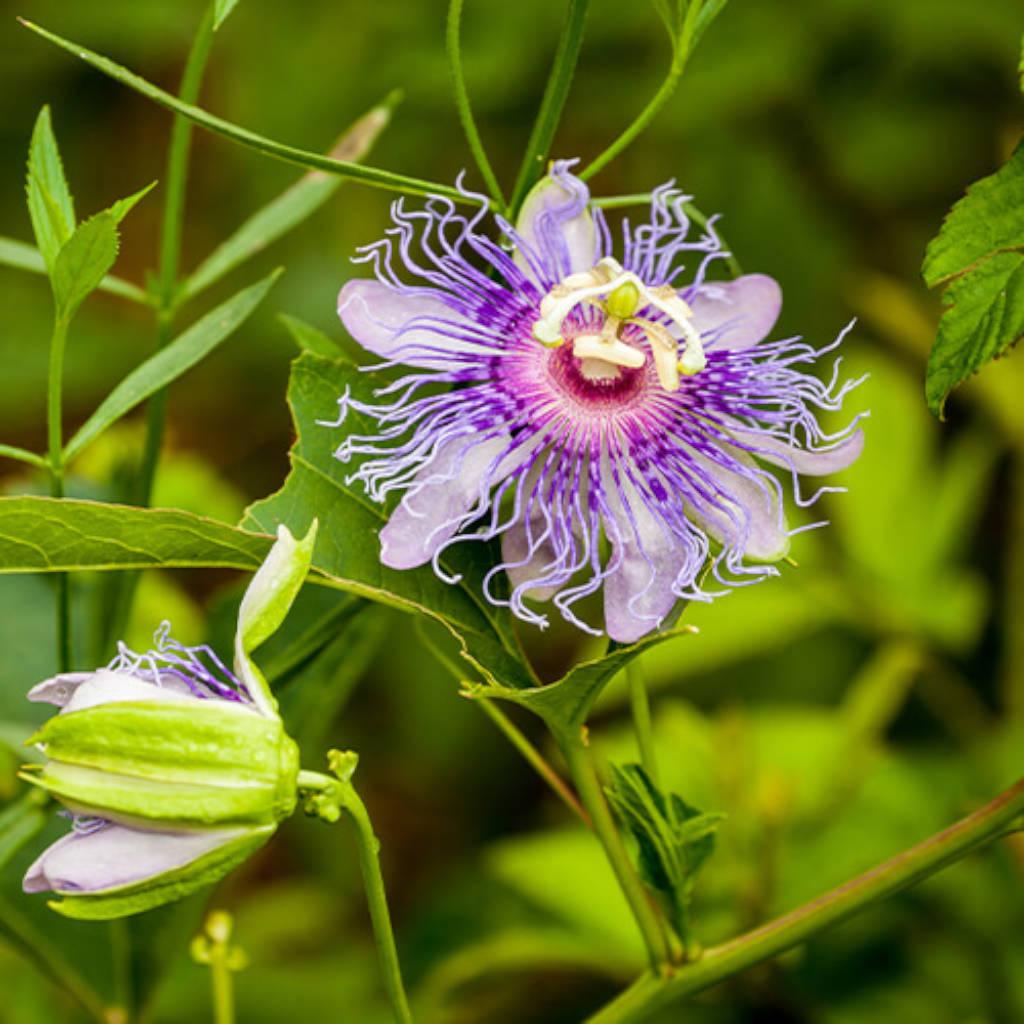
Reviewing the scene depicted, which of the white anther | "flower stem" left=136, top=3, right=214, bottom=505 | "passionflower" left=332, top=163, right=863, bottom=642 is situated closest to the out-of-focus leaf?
"flower stem" left=136, top=3, right=214, bottom=505

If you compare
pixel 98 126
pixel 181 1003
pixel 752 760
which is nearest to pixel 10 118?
pixel 98 126

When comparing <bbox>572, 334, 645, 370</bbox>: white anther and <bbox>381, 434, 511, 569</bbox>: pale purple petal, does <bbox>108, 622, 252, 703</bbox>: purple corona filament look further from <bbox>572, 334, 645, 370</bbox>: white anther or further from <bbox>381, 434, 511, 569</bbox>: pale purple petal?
<bbox>572, 334, 645, 370</bbox>: white anther

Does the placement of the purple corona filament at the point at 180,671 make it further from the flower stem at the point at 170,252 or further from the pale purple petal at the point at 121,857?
the flower stem at the point at 170,252

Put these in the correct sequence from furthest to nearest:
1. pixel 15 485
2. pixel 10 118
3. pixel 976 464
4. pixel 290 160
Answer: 1. pixel 10 118
2. pixel 976 464
3. pixel 15 485
4. pixel 290 160

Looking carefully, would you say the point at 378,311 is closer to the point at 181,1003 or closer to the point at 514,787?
the point at 181,1003

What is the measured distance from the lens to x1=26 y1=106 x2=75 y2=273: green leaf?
0.79 metres

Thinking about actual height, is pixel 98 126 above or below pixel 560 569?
above

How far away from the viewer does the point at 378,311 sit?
818 millimetres

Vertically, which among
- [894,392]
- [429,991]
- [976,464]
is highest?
[894,392]

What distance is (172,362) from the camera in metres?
0.84

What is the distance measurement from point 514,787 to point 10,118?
1420 millimetres

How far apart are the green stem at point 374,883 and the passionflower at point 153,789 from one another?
0.03 metres

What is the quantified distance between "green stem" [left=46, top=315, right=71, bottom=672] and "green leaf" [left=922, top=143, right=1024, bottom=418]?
1.47 feet

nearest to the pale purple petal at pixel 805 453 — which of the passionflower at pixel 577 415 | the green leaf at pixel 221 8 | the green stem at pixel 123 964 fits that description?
the passionflower at pixel 577 415
